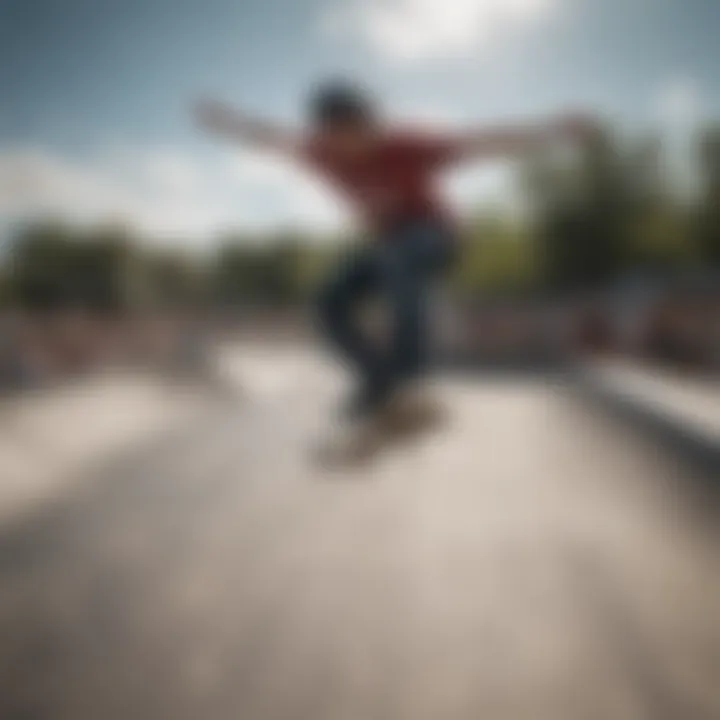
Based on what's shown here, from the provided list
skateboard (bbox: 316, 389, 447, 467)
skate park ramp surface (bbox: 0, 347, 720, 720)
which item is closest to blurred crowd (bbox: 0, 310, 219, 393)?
skateboard (bbox: 316, 389, 447, 467)

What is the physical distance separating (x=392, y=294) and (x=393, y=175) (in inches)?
19.1

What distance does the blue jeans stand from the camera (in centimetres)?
281

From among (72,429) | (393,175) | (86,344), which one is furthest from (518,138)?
(86,344)

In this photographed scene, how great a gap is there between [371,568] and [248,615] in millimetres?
305

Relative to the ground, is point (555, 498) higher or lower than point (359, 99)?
lower

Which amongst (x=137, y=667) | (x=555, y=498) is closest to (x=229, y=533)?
(x=137, y=667)

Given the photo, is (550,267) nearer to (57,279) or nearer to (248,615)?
(248,615)

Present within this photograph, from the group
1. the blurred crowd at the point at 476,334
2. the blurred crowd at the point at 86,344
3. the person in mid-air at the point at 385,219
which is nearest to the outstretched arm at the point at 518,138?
the person in mid-air at the point at 385,219

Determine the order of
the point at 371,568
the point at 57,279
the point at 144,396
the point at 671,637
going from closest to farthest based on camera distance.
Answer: the point at 671,637, the point at 371,568, the point at 144,396, the point at 57,279

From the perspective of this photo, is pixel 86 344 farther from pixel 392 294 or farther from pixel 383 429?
pixel 383 429

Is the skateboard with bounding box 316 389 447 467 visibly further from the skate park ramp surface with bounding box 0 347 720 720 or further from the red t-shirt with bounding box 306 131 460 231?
the red t-shirt with bounding box 306 131 460 231

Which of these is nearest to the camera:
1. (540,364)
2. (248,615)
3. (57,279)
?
(248,615)

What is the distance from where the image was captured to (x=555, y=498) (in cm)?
189

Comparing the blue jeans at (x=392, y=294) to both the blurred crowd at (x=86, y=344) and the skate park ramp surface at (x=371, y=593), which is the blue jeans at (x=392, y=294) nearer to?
the skate park ramp surface at (x=371, y=593)
